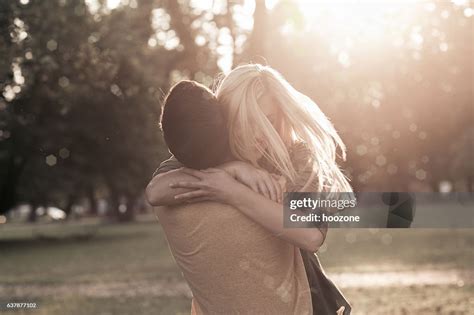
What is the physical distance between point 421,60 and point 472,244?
25.2ft

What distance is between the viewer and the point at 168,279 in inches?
736

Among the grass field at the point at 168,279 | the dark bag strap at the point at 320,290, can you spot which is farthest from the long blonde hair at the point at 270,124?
the grass field at the point at 168,279

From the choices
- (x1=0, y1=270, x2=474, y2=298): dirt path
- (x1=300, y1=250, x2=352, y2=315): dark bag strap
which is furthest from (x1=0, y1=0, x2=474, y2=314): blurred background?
(x1=300, y1=250, x2=352, y2=315): dark bag strap

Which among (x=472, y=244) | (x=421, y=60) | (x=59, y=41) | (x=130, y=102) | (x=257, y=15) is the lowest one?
(x=472, y=244)

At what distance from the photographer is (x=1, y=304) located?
47.9 feet

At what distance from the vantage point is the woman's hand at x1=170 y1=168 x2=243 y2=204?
109 inches

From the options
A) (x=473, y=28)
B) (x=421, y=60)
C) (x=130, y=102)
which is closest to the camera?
(x=473, y=28)

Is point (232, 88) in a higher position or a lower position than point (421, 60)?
higher

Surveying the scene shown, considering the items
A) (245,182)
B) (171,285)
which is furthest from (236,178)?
(171,285)

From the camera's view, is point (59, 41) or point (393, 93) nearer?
point (59, 41)

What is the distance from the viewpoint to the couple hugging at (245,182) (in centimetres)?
271

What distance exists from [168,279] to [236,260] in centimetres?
1610

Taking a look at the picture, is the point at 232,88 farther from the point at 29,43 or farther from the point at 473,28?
the point at 473,28

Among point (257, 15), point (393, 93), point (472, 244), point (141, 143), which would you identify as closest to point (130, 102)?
point (141, 143)
